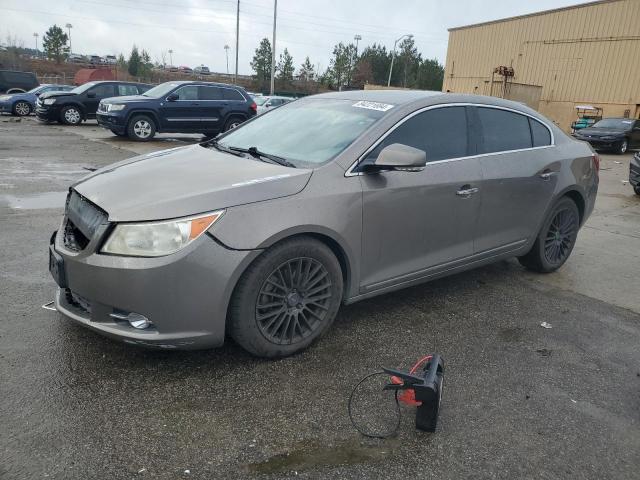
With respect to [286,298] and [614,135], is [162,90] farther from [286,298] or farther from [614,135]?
[614,135]

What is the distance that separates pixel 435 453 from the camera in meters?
2.37

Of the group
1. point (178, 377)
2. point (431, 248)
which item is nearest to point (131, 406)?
point (178, 377)

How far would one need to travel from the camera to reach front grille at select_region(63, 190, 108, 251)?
2764 millimetres

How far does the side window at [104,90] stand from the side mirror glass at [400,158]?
55.2 ft

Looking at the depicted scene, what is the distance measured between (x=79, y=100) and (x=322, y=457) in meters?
18.9

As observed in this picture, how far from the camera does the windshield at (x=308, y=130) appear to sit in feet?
11.1

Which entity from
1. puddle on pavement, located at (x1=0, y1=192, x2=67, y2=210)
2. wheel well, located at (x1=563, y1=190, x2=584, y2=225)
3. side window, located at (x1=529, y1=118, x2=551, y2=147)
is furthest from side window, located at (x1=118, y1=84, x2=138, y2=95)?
wheel well, located at (x1=563, y1=190, x2=584, y2=225)

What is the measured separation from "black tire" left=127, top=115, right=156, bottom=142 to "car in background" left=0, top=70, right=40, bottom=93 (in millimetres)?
17653

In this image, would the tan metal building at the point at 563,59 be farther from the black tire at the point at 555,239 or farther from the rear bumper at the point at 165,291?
the rear bumper at the point at 165,291

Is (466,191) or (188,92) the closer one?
(466,191)

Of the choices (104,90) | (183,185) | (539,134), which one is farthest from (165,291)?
(104,90)

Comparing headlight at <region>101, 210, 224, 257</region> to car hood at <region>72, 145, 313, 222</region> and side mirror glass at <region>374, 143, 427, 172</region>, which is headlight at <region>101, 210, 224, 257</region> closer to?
car hood at <region>72, 145, 313, 222</region>

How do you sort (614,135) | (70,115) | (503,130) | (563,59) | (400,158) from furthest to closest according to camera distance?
(563,59)
(614,135)
(70,115)
(503,130)
(400,158)

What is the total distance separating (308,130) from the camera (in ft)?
12.1
